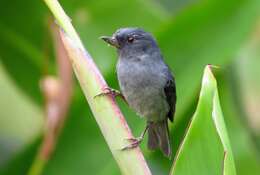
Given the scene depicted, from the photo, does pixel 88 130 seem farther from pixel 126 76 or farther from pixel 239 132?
pixel 239 132

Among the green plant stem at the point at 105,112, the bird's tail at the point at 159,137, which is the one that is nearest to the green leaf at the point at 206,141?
the green plant stem at the point at 105,112

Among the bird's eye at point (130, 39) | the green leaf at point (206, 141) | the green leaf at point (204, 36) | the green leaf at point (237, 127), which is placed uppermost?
the bird's eye at point (130, 39)

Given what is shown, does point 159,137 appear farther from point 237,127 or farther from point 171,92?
point 237,127

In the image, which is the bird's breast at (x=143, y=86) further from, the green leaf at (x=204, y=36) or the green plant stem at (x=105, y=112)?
the green plant stem at (x=105, y=112)

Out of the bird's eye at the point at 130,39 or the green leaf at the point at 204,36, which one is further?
the green leaf at the point at 204,36

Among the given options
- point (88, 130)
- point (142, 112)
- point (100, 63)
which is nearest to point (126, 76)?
point (142, 112)

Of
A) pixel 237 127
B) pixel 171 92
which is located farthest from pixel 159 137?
pixel 237 127

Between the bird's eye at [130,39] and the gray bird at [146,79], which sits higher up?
the bird's eye at [130,39]
